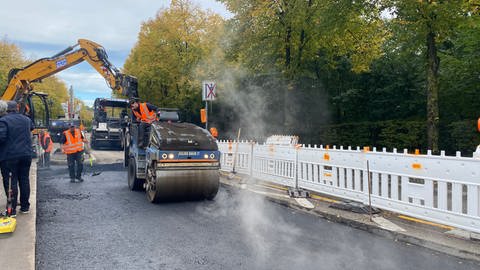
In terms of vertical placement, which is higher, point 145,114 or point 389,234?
point 145,114

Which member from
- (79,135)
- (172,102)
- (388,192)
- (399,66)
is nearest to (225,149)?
(79,135)

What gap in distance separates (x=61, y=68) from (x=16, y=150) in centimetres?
916

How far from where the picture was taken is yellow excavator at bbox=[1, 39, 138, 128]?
13.4 meters

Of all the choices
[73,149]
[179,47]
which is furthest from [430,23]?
[179,47]

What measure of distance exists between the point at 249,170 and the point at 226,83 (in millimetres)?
13961

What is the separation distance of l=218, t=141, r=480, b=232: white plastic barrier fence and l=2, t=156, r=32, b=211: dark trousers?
5472 mm

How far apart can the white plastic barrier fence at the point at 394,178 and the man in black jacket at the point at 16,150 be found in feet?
18.0

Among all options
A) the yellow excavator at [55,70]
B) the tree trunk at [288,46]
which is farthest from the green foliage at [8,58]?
the tree trunk at [288,46]

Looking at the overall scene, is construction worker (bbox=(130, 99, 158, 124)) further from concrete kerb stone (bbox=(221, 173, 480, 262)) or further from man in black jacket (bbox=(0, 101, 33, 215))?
concrete kerb stone (bbox=(221, 173, 480, 262))

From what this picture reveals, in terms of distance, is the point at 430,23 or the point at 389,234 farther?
the point at 430,23

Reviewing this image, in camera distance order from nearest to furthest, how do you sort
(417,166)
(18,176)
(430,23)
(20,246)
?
(20,246) → (417,166) → (18,176) → (430,23)

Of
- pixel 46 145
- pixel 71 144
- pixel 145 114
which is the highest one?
pixel 145 114

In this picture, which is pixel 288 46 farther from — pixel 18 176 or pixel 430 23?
pixel 18 176

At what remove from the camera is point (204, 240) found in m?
5.23
